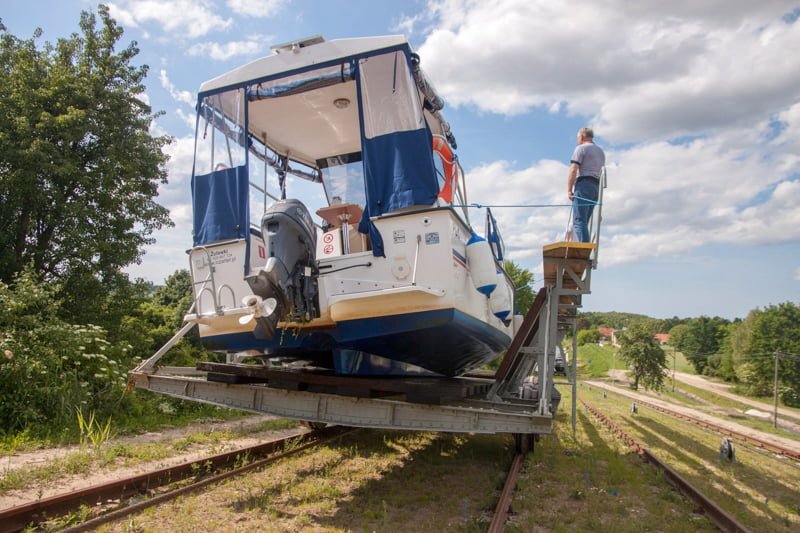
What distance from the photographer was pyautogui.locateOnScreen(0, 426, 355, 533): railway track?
3.92 metres

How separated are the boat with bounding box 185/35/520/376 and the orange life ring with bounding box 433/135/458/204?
3cm

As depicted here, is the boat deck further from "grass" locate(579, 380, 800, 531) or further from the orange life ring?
"grass" locate(579, 380, 800, 531)

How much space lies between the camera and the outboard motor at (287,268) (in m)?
4.48

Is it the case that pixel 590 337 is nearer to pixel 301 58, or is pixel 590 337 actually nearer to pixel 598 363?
pixel 598 363

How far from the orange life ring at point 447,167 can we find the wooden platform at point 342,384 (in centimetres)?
206

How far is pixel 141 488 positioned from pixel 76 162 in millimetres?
9636

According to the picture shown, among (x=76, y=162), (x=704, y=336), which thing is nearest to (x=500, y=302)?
(x=76, y=162)

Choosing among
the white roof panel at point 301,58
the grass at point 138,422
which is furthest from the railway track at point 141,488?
the white roof panel at point 301,58

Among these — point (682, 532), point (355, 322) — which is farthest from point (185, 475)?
point (682, 532)

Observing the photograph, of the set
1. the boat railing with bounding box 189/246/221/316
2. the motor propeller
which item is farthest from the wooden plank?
the boat railing with bounding box 189/246/221/316

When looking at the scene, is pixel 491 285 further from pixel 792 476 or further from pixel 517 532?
pixel 792 476

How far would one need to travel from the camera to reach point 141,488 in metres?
5.01

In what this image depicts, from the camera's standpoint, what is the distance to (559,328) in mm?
8570

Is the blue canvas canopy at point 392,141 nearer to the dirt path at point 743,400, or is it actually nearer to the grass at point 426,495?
the grass at point 426,495
